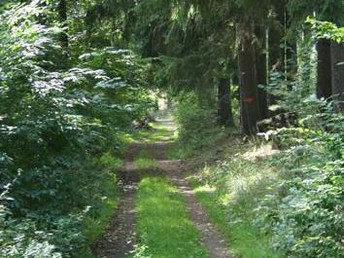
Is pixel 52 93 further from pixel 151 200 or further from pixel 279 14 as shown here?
pixel 279 14

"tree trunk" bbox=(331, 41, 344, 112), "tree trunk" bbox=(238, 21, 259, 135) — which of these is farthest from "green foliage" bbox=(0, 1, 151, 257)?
"tree trunk" bbox=(238, 21, 259, 135)

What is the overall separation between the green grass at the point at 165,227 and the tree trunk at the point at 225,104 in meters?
12.0

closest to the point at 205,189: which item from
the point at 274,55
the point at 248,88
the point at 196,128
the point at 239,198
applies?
the point at 239,198

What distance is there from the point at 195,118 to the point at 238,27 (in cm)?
1427

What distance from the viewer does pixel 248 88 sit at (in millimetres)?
18891

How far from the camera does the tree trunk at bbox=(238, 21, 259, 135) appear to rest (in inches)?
725

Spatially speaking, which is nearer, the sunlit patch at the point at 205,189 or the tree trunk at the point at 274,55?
the sunlit patch at the point at 205,189

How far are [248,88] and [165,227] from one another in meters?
8.83

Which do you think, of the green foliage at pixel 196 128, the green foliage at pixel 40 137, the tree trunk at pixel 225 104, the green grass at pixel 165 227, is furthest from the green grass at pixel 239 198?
the tree trunk at pixel 225 104

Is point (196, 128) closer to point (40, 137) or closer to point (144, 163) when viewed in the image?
point (144, 163)

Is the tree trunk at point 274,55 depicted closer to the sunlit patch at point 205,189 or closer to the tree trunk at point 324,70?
the sunlit patch at point 205,189

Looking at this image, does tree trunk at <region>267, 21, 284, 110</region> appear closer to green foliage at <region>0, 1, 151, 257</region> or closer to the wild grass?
the wild grass

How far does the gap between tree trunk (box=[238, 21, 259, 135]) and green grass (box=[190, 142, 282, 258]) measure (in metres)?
2.37

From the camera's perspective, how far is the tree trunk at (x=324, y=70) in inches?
504
